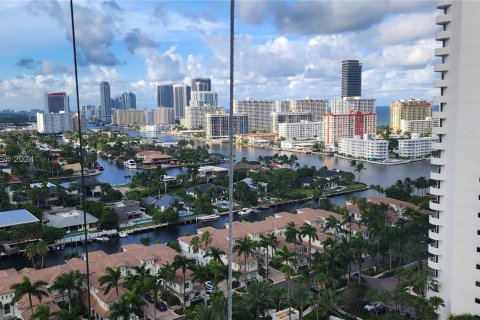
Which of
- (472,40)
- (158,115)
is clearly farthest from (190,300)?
(158,115)

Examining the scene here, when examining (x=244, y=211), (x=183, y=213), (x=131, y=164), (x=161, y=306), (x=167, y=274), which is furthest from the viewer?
(x=131, y=164)

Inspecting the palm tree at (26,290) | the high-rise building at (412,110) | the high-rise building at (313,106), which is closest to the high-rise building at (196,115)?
the high-rise building at (313,106)

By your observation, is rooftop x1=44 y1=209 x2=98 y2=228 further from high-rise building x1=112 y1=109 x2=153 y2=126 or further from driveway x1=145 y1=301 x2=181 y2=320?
high-rise building x1=112 y1=109 x2=153 y2=126

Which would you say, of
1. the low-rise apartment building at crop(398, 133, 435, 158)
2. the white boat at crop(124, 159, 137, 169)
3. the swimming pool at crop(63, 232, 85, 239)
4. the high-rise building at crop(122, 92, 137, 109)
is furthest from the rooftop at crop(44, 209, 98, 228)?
the high-rise building at crop(122, 92, 137, 109)

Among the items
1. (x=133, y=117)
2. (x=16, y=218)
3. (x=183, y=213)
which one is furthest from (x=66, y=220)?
(x=133, y=117)

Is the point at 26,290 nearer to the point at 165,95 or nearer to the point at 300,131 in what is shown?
the point at 300,131

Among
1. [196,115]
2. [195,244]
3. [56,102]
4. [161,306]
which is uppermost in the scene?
[56,102]
